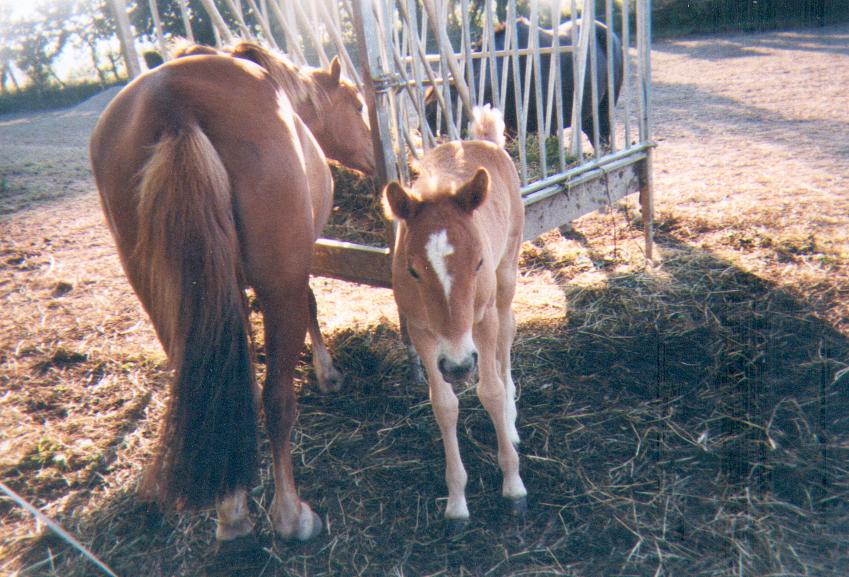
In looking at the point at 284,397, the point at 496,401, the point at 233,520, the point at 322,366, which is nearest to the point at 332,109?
the point at 322,366

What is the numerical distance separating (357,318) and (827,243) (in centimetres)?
296

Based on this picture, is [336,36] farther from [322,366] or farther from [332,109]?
[322,366]

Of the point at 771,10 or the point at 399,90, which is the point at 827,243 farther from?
the point at 771,10

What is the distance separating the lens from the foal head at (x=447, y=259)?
1.90 metres

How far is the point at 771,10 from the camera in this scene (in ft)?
50.2

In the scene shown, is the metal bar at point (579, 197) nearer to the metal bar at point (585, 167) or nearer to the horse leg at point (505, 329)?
the metal bar at point (585, 167)

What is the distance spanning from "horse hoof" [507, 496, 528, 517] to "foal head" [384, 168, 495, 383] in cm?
66

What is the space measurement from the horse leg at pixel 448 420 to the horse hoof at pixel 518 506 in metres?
0.17

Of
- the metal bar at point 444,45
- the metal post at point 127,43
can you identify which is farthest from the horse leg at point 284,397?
the metal post at point 127,43

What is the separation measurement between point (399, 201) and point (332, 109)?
5.34 ft

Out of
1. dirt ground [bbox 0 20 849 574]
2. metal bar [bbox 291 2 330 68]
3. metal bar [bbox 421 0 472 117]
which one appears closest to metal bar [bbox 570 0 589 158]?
dirt ground [bbox 0 20 849 574]

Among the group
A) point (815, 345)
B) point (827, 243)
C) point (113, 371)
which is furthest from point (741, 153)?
point (113, 371)

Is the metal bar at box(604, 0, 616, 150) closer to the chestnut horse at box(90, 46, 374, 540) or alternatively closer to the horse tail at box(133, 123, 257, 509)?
the chestnut horse at box(90, 46, 374, 540)

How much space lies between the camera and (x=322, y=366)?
3.20 metres
